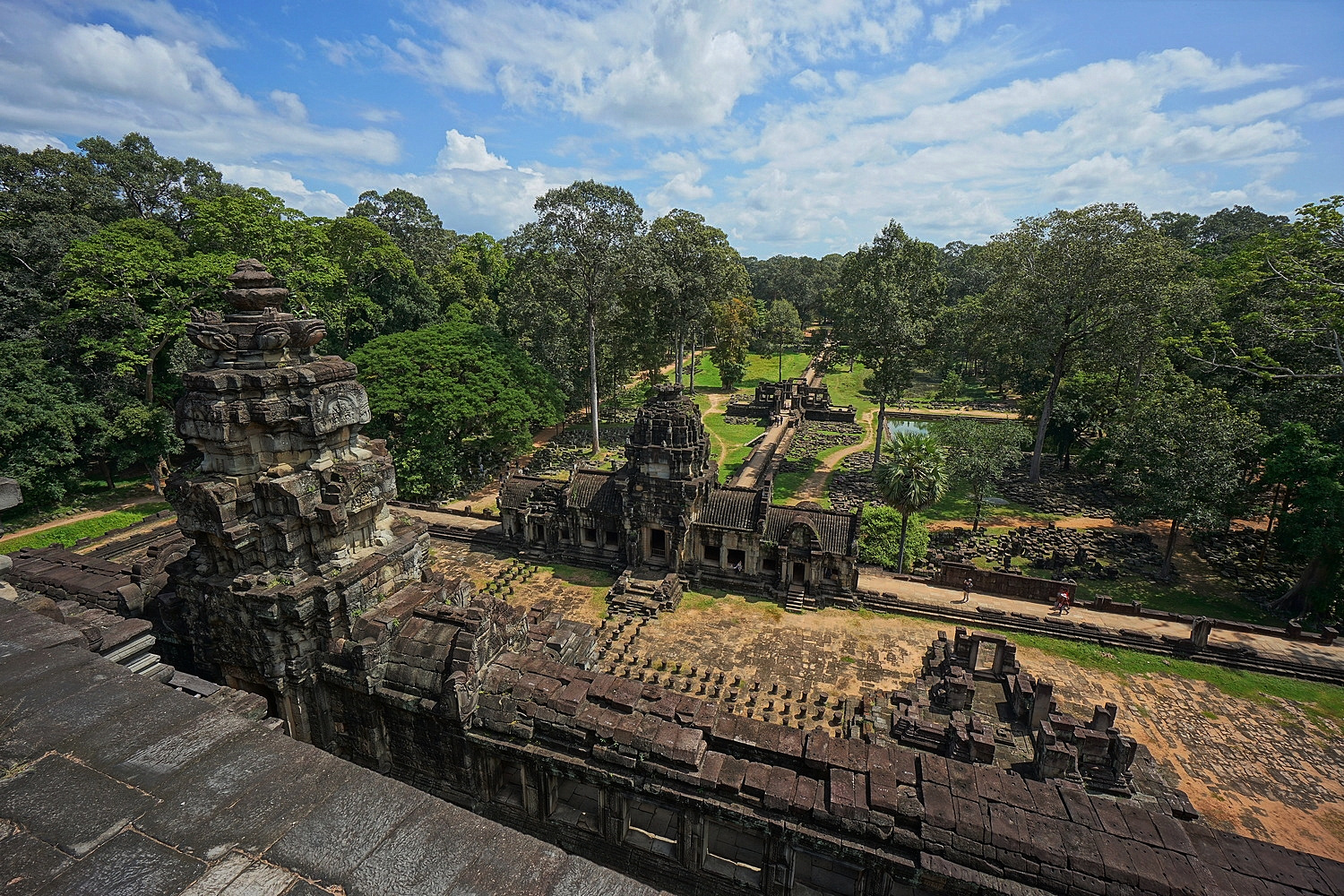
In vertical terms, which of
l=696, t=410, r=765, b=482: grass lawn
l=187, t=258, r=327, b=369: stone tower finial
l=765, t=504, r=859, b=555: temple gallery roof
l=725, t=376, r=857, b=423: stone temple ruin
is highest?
l=187, t=258, r=327, b=369: stone tower finial

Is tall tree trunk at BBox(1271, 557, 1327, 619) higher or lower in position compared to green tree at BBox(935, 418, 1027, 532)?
lower

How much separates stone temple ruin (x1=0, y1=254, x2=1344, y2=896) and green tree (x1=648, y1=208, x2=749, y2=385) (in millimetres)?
35430

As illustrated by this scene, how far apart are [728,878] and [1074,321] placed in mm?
40401

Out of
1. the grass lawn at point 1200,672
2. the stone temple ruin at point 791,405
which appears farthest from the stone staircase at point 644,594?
the stone temple ruin at point 791,405

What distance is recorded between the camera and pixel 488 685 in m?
12.8

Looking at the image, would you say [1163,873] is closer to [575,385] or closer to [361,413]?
[361,413]

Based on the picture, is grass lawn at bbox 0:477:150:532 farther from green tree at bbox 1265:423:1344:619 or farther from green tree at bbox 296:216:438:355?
green tree at bbox 1265:423:1344:619

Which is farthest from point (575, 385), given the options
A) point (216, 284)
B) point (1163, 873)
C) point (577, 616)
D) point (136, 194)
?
point (1163, 873)

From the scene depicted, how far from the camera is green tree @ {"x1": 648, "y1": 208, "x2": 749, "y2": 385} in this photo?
48031mm

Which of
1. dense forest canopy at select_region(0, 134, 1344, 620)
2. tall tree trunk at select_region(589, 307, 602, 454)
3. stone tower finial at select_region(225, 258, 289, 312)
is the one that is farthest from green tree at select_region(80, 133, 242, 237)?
stone tower finial at select_region(225, 258, 289, 312)

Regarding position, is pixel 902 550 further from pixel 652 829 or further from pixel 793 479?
pixel 652 829

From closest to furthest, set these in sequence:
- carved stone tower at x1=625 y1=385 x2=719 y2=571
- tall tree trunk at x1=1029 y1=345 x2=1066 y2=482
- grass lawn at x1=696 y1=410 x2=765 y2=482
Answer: carved stone tower at x1=625 y1=385 x2=719 y2=571, tall tree trunk at x1=1029 y1=345 x2=1066 y2=482, grass lawn at x1=696 y1=410 x2=765 y2=482

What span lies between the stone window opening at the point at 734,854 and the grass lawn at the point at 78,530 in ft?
103

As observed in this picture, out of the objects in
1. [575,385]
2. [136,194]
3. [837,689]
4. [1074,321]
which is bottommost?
[837,689]
